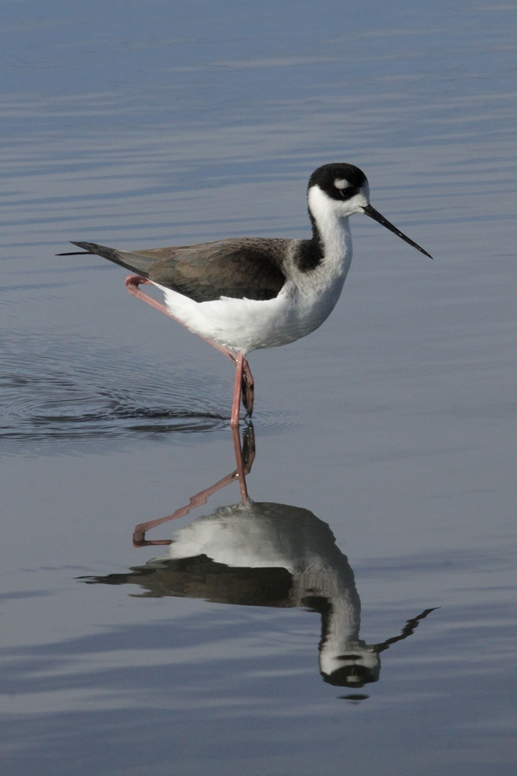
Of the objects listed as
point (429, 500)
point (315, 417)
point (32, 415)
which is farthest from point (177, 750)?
point (32, 415)

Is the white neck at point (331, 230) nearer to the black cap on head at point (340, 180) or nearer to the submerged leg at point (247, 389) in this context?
the black cap on head at point (340, 180)

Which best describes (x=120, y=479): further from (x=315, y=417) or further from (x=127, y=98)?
(x=127, y=98)

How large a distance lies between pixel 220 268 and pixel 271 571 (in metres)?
3.11

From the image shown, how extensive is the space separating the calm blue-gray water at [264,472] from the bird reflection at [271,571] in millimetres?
14

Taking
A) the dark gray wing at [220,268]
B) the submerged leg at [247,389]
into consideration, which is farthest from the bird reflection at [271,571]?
the dark gray wing at [220,268]

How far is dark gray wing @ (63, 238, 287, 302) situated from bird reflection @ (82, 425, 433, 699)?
6.28ft

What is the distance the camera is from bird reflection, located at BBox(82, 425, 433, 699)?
206 inches

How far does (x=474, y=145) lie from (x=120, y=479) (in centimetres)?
909

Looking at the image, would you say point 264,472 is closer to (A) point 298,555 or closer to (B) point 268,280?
(A) point 298,555

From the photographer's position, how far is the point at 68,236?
40.8 feet

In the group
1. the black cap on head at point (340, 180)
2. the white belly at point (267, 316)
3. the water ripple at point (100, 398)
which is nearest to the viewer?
the water ripple at point (100, 398)

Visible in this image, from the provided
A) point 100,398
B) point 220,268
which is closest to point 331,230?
point 220,268

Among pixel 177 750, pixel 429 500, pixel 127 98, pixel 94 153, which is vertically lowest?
pixel 177 750

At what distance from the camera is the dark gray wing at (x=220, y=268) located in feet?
27.9
